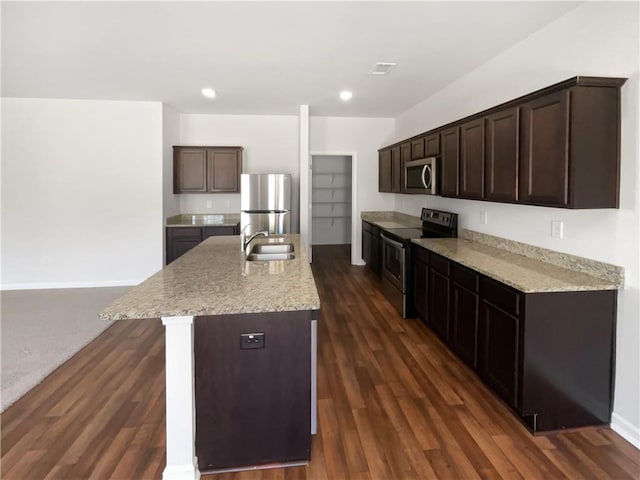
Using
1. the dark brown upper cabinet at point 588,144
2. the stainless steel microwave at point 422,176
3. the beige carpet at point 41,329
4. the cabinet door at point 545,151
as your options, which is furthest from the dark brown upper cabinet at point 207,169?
the dark brown upper cabinet at point 588,144

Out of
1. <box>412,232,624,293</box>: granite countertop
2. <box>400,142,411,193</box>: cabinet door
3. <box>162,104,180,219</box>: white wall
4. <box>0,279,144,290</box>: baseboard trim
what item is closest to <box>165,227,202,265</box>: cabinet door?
<box>162,104,180,219</box>: white wall

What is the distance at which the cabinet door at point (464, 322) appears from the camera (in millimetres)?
2834

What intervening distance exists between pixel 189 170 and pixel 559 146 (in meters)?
5.14

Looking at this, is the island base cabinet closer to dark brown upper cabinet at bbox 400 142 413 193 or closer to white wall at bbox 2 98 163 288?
dark brown upper cabinet at bbox 400 142 413 193

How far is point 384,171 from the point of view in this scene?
20.3 feet

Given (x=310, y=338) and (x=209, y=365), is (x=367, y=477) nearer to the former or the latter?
(x=310, y=338)

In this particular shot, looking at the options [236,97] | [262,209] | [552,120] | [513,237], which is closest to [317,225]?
[262,209]

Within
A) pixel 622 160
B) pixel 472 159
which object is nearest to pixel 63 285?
pixel 472 159

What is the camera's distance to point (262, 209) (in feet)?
19.5

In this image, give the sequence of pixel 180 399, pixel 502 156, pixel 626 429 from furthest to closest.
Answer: pixel 502 156, pixel 626 429, pixel 180 399

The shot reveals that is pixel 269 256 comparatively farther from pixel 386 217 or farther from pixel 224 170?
pixel 386 217

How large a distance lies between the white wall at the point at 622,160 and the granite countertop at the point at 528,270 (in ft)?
0.30

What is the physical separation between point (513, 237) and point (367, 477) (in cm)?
228

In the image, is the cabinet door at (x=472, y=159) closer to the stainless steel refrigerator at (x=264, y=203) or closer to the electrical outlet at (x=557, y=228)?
the electrical outlet at (x=557, y=228)
